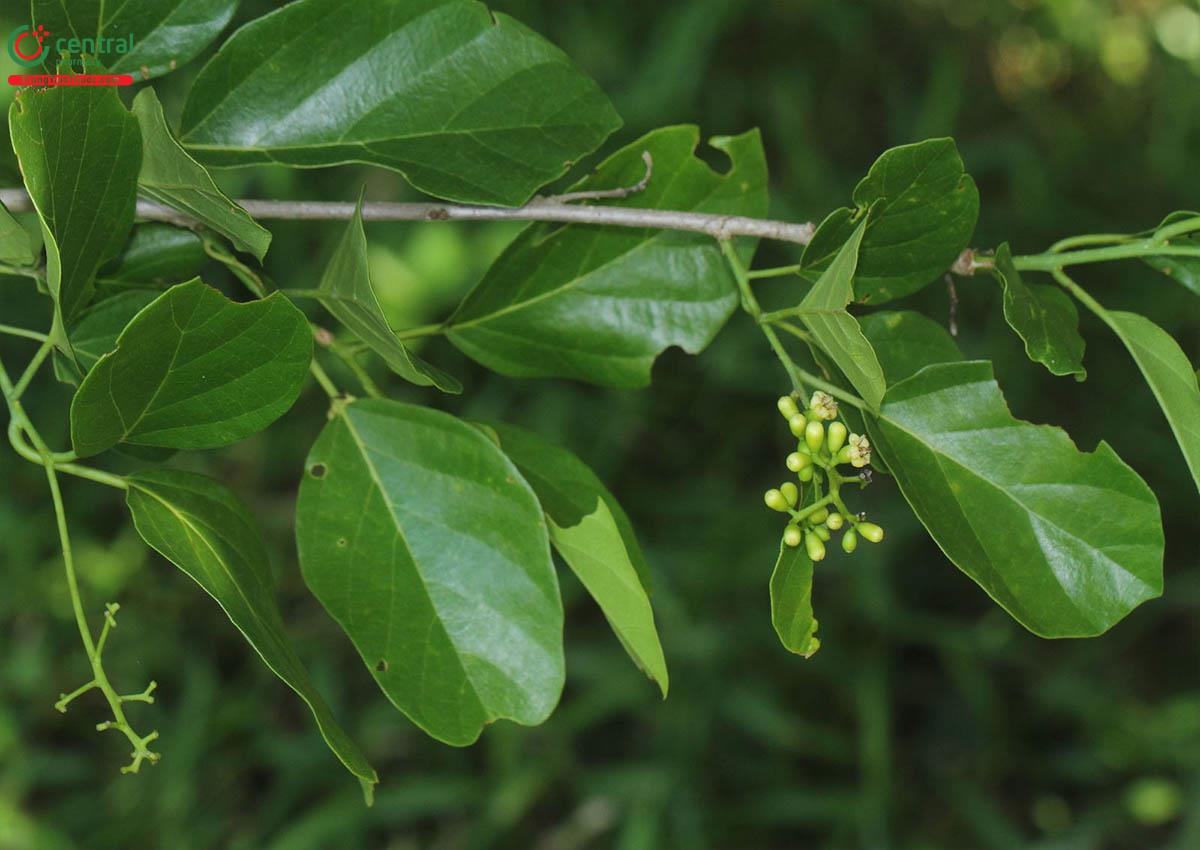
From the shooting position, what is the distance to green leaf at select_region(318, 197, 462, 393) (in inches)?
30.8

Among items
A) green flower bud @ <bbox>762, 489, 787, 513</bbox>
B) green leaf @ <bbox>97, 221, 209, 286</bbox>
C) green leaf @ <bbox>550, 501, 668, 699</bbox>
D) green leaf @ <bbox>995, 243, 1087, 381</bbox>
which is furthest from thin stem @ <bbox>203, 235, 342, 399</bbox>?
green leaf @ <bbox>995, 243, 1087, 381</bbox>

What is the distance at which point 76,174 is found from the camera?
775mm

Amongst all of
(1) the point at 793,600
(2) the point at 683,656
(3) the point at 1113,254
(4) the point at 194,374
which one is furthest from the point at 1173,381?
(2) the point at 683,656

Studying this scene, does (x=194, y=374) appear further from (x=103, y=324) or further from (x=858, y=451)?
(x=858, y=451)

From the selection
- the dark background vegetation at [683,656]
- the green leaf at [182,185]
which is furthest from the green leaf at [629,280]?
the dark background vegetation at [683,656]

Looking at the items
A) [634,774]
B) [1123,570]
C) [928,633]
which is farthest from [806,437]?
[928,633]

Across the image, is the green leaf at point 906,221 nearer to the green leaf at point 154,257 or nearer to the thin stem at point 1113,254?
the thin stem at point 1113,254

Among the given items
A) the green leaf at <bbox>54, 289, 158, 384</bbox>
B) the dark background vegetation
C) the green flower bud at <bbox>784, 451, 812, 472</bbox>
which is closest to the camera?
the green flower bud at <bbox>784, 451, 812, 472</bbox>

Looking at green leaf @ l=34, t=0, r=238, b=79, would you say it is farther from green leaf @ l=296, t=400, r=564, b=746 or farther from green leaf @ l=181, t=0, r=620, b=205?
green leaf @ l=296, t=400, r=564, b=746

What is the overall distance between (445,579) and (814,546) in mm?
287

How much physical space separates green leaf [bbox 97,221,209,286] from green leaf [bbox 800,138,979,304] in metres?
0.52

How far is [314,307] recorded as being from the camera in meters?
2.46

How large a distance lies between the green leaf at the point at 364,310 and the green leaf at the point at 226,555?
174 mm

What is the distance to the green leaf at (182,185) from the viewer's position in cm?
78
